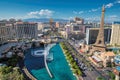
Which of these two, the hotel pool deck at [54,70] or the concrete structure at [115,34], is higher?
the concrete structure at [115,34]

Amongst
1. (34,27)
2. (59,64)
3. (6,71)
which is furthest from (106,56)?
(34,27)

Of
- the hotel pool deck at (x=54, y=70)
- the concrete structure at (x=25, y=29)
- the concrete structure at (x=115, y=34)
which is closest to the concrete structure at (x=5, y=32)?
the concrete structure at (x=25, y=29)

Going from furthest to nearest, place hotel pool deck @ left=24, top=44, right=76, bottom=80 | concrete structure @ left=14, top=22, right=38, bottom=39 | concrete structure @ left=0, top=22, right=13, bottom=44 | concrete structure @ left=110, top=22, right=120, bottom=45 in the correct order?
1. concrete structure @ left=14, top=22, right=38, bottom=39
2. concrete structure @ left=0, top=22, right=13, bottom=44
3. concrete structure @ left=110, top=22, right=120, bottom=45
4. hotel pool deck @ left=24, top=44, right=76, bottom=80

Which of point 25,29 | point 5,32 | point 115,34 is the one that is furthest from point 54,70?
point 25,29

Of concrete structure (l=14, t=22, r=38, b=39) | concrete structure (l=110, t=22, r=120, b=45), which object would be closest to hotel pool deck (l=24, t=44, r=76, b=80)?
concrete structure (l=110, t=22, r=120, b=45)

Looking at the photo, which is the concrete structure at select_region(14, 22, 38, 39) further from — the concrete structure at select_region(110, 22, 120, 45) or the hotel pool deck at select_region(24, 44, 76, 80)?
the hotel pool deck at select_region(24, 44, 76, 80)

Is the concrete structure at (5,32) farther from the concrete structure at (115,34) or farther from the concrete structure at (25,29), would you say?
the concrete structure at (115,34)

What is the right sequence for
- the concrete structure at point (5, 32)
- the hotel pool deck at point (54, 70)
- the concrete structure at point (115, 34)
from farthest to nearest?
the concrete structure at point (5, 32) < the concrete structure at point (115, 34) < the hotel pool deck at point (54, 70)

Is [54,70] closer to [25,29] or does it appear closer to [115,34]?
[115,34]

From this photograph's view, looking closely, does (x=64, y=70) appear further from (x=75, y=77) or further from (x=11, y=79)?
(x=11, y=79)

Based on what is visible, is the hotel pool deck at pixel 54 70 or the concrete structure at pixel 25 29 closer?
the hotel pool deck at pixel 54 70
